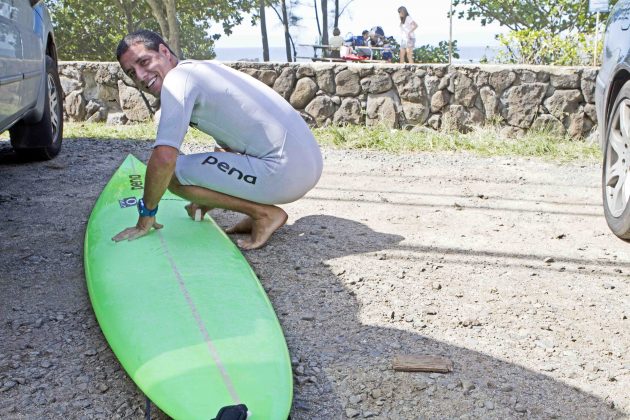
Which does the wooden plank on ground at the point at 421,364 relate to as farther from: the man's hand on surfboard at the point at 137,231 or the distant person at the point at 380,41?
the distant person at the point at 380,41

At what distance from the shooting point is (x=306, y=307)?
10.9 feet

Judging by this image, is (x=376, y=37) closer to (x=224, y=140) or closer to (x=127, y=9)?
(x=127, y=9)

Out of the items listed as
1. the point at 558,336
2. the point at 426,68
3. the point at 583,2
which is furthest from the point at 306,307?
the point at 583,2

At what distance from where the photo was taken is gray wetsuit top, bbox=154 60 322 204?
3725mm

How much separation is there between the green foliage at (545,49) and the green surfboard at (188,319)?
586 centimetres

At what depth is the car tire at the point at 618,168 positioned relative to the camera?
409cm

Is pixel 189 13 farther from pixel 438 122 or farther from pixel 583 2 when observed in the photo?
pixel 438 122

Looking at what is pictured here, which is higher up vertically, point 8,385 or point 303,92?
Answer: point 303,92

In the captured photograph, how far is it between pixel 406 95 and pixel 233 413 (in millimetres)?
6083

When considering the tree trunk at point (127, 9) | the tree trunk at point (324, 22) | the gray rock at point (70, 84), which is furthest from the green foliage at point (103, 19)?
the gray rock at point (70, 84)

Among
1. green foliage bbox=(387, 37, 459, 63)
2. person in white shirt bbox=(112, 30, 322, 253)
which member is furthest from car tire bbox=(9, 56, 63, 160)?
green foliage bbox=(387, 37, 459, 63)

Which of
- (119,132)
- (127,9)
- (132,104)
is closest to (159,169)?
(119,132)

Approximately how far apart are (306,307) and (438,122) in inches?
194

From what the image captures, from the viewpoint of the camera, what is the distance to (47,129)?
6.06 metres
